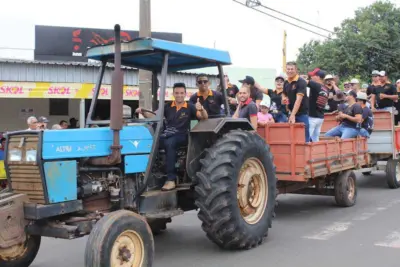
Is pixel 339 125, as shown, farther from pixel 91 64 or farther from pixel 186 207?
pixel 91 64

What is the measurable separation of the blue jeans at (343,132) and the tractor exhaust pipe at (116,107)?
18.5 feet

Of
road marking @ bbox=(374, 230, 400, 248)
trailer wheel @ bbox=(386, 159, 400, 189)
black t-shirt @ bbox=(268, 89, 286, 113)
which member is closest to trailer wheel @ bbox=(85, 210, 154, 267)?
road marking @ bbox=(374, 230, 400, 248)

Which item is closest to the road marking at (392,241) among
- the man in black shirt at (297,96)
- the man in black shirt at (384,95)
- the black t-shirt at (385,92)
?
the man in black shirt at (297,96)

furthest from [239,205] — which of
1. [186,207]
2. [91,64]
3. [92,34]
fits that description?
[92,34]

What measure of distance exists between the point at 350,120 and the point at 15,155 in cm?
651

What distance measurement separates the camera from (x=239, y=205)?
222 inches

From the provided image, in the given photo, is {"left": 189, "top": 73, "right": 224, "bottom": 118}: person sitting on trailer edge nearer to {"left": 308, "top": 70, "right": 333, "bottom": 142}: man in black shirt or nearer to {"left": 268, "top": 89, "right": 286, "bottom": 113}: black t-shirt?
{"left": 308, "top": 70, "right": 333, "bottom": 142}: man in black shirt

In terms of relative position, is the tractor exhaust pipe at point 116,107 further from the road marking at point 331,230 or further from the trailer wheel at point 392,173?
the trailer wheel at point 392,173

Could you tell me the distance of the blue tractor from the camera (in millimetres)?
4219

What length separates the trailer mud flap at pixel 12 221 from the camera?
4.12m

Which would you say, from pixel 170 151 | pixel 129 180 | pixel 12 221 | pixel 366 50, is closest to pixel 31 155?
pixel 12 221

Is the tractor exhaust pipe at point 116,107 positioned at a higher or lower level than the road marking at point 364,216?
higher

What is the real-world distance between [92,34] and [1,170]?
1013 cm

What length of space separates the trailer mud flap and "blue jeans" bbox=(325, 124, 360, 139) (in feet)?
21.1
